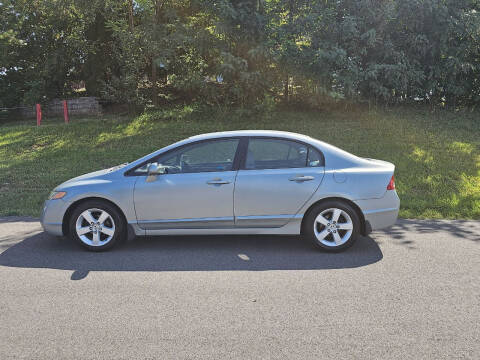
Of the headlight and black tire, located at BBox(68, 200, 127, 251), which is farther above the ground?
the headlight

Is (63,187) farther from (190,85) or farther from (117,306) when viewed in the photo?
(190,85)

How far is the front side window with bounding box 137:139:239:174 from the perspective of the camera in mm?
5969

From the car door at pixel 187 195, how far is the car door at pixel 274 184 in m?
0.16

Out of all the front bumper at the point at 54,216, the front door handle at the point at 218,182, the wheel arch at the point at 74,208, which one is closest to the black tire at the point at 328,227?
the front door handle at the point at 218,182

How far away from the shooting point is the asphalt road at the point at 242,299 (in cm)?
353

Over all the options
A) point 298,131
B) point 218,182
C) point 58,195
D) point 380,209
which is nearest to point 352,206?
point 380,209

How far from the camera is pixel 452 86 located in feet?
50.9

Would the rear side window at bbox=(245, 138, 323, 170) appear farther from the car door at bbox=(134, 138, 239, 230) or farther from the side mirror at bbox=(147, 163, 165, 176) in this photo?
the side mirror at bbox=(147, 163, 165, 176)

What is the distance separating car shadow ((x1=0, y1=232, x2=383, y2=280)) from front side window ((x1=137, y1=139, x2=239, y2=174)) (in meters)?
0.99

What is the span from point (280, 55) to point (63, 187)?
9.13 metres

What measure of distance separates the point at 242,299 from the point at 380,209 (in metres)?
2.24

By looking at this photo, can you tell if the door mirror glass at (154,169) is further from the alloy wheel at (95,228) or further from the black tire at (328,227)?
the black tire at (328,227)

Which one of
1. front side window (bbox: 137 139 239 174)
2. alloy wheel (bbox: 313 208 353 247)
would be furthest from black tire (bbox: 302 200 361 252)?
front side window (bbox: 137 139 239 174)

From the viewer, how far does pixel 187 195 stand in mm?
5801
